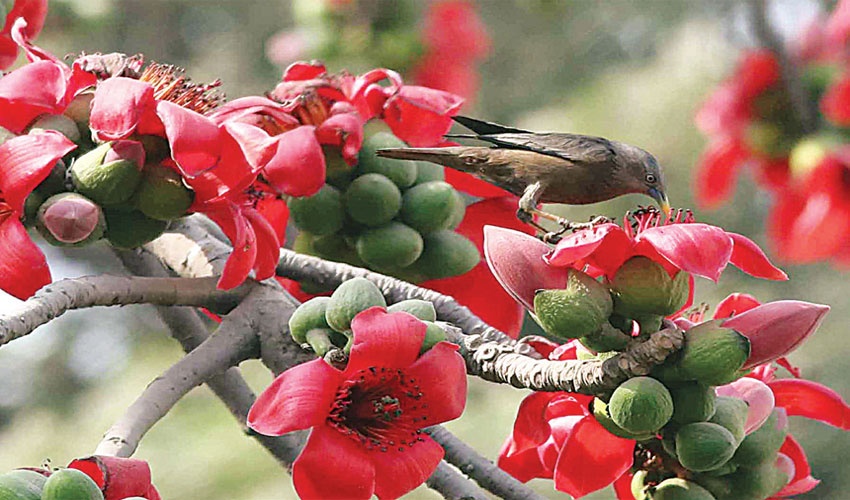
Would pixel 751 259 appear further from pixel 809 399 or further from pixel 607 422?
pixel 809 399

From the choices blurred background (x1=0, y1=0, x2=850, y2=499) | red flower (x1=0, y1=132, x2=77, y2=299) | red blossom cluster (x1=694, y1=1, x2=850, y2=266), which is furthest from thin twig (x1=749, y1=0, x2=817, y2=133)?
red flower (x1=0, y1=132, x2=77, y2=299)

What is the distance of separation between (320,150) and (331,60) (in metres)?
2.26

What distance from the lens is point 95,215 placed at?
0.98 metres

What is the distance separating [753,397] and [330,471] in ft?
1.15

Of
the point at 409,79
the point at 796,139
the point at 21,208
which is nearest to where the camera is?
the point at 21,208

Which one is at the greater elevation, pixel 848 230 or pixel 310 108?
pixel 310 108

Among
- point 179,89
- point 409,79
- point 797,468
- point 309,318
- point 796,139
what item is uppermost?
point 179,89

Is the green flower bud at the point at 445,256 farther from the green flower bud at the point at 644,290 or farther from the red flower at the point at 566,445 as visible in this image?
the green flower bud at the point at 644,290

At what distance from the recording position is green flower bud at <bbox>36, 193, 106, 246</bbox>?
38.0 inches

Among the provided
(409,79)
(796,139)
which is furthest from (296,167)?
(409,79)

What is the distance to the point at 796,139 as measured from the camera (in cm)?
265

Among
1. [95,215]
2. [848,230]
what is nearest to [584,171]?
[95,215]

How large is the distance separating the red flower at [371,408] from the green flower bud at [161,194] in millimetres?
178

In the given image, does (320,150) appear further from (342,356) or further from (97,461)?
(97,461)
